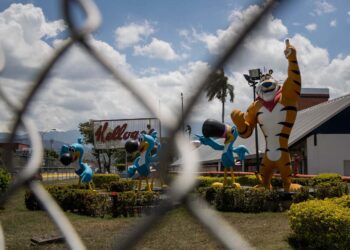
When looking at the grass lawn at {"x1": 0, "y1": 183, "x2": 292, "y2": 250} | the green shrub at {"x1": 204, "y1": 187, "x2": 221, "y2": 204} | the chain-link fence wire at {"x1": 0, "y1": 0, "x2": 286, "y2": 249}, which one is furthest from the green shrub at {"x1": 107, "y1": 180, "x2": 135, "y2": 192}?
the chain-link fence wire at {"x1": 0, "y1": 0, "x2": 286, "y2": 249}

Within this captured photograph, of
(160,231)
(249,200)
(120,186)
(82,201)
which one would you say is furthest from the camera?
(120,186)

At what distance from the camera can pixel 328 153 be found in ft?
77.5

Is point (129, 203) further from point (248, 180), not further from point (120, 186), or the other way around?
point (248, 180)

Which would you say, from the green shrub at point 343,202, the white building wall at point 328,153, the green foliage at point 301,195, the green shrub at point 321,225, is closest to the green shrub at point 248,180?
the white building wall at point 328,153

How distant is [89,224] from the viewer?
916 cm

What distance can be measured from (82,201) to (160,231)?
3894 millimetres

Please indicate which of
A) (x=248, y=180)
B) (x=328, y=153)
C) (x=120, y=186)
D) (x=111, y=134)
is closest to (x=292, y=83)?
(x=248, y=180)

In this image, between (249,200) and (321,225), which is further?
(249,200)

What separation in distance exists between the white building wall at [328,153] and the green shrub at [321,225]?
1730 cm

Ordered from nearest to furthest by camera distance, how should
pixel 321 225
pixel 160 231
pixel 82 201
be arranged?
pixel 321 225 → pixel 160 231 → pixel 82 201

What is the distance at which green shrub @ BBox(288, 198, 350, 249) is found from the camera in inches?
231

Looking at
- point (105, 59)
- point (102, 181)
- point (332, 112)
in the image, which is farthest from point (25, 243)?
point (332, 112)

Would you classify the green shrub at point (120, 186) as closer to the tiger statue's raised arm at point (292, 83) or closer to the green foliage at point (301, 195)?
the green foliage at point (301, 195)

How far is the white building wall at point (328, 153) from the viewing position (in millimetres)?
23453
